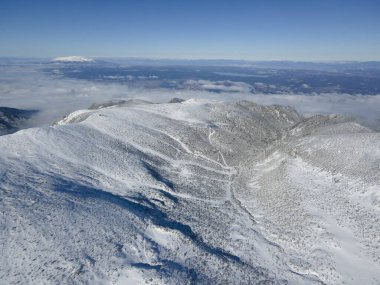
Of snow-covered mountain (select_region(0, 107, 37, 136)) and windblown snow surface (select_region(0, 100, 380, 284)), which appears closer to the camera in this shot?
windblown snow surface (select_region(0, 100, 380, 284))

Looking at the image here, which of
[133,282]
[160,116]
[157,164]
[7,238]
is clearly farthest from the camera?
[160,116]

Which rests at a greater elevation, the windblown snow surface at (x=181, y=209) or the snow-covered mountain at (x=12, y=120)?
the windblown snow surface at (x=181, y=209)

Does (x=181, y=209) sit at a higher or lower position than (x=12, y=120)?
higher

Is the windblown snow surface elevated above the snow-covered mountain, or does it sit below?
above

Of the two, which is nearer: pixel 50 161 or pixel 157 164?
pixel 50 161

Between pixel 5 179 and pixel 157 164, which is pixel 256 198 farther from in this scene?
pixel 5 179

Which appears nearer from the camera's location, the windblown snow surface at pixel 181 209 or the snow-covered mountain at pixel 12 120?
the windblown snow surface at pixel 181 209

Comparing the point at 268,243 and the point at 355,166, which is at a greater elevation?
the point at 355,166

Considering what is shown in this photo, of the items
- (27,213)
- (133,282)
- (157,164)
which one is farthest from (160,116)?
(133,282)
